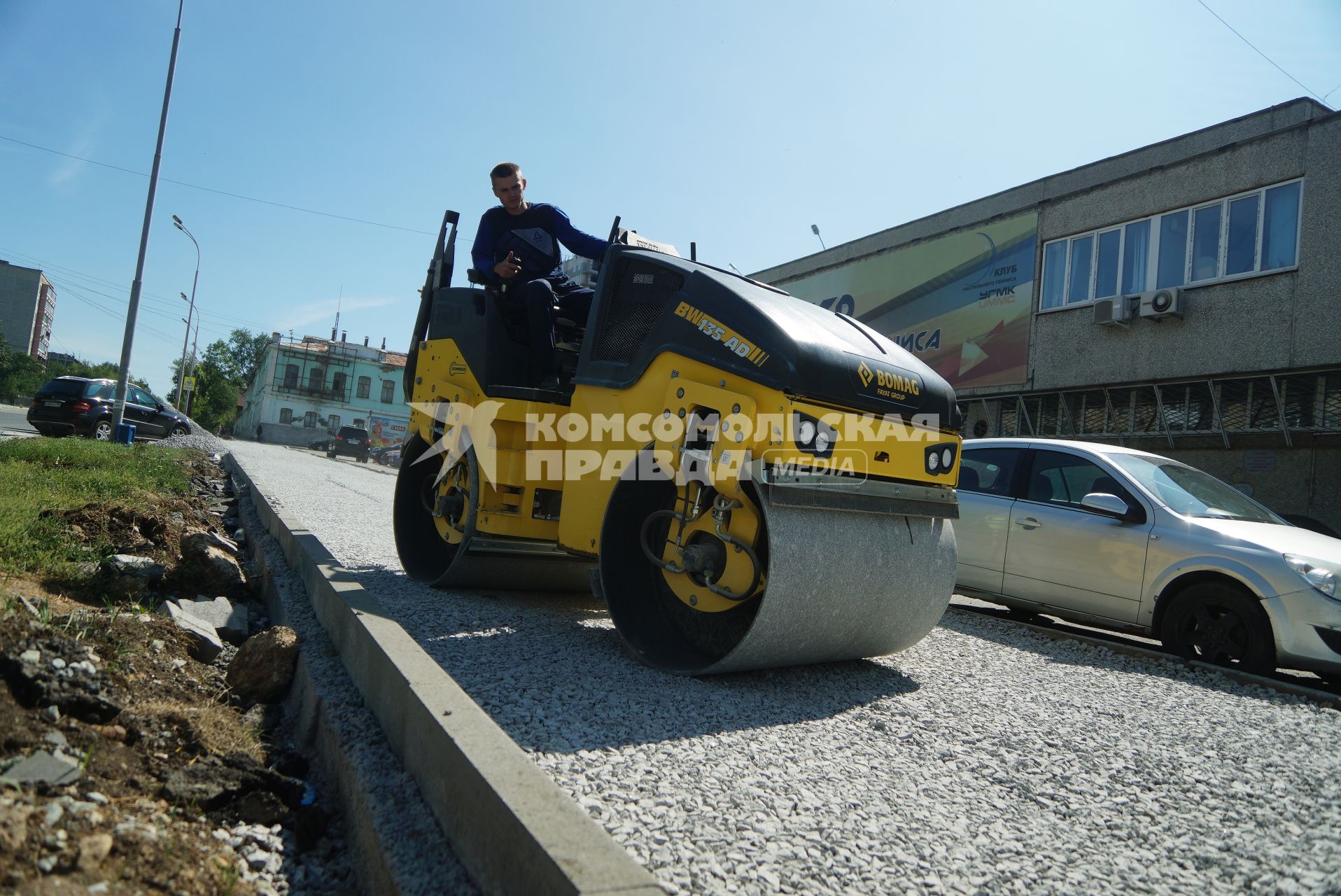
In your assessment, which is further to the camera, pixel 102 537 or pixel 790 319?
→ pixel 102 537

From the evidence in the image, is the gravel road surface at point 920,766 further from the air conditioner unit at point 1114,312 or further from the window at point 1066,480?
the air conditioner unit at point 1114,312

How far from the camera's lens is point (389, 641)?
340 centimetres

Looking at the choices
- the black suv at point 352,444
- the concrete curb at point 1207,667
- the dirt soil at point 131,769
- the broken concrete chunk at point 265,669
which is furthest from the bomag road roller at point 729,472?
the black suv at point 352,444

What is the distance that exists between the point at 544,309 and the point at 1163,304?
1269 cm

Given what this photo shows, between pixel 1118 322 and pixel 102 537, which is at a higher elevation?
pixel 1118 322

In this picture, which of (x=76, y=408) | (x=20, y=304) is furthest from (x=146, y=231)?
(x=20, y=304)

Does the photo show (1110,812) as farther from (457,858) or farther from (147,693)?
(147,693)

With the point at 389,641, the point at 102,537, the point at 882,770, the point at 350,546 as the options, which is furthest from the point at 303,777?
the point at 350,546

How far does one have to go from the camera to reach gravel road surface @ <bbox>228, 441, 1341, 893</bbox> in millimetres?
2287

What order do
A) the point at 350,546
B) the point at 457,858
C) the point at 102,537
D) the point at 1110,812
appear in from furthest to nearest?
the point at 350,546 → the point at 102,537 → the point at 1110,812 → the point at 457,858

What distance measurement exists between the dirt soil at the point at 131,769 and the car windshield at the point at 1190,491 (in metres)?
5.66

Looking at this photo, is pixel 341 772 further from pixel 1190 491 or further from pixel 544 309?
pixel 1190 491

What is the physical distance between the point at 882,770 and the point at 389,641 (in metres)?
1.89

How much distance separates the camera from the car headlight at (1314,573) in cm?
502
